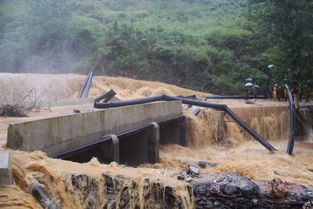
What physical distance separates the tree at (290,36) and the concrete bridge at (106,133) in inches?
233

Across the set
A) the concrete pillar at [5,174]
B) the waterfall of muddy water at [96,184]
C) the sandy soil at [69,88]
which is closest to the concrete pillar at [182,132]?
the sandy soil at [69,88]

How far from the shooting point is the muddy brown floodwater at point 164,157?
200 inches

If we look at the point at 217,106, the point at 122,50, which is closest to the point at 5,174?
the point at 217,106

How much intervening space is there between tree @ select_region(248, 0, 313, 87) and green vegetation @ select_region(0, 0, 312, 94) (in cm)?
1050

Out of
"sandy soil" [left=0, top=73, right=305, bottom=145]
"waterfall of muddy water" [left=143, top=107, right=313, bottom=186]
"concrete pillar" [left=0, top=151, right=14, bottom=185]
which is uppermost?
"sandy soil" [left=0, top=73, right=305, bottom=145]

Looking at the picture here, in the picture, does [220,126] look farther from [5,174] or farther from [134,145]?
[5,174]

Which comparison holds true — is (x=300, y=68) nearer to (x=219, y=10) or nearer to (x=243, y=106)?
(x=243, y=106)

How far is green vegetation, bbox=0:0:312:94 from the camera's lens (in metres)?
→ 27.0

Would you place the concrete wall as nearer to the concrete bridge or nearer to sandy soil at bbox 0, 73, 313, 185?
the concrete bridge

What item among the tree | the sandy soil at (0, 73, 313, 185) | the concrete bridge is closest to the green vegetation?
the sandy soil at (0, 73, 313, 185)

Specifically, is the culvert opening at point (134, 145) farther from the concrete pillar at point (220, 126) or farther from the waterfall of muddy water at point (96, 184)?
the concrete pillar at point (220, 126)

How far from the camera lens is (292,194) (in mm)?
6570

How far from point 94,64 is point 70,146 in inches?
790

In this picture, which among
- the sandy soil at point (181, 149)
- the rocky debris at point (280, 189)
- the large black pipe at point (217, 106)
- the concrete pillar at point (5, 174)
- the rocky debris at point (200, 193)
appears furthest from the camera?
the large black pipe at point (217, 106)
